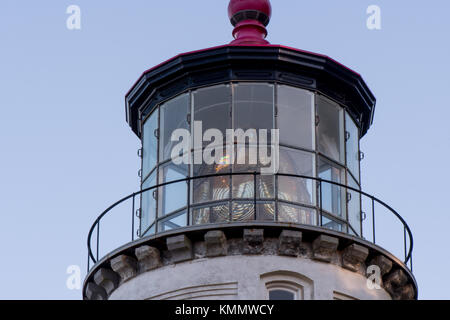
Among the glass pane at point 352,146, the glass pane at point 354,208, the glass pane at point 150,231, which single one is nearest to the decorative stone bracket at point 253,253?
the glass pane at point 150,231

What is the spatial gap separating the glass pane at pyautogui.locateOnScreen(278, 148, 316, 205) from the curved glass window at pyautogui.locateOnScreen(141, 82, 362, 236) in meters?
0.02

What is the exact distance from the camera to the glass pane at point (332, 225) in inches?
1307

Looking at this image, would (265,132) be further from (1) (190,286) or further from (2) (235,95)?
(1) (190,286)

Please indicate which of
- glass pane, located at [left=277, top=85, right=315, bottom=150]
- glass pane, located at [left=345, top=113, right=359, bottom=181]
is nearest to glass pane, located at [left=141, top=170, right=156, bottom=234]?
glass pane, located at [left=277, top=85, right=315, bottom=150]

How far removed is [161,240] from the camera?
32.5m

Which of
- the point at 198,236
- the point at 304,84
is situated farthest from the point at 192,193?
the point at 304,84

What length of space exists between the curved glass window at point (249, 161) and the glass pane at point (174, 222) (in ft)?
0.06

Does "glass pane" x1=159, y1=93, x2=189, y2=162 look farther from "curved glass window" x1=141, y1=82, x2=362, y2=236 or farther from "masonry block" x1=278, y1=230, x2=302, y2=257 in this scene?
"masonry block" x1=278, y1=230, x2=302, y2=257

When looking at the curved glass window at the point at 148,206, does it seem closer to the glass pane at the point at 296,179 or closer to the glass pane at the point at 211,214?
the glass pane at the point at 211,214

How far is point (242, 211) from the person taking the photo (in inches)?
1287

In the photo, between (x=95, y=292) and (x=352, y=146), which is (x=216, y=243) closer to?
(x=95, y=292)
